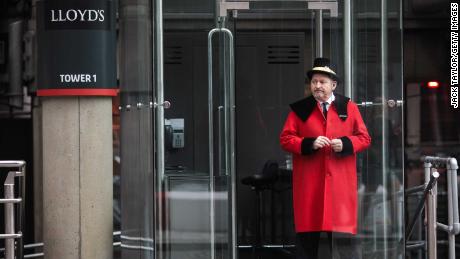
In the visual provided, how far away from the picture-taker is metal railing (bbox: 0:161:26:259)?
8.09m

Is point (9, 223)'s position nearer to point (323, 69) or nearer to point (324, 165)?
point (324, 165)

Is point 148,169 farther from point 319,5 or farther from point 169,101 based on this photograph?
point 319,5

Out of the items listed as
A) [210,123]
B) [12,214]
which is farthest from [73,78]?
[12,214]

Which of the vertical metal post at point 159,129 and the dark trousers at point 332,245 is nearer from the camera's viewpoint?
the dark trousers at point 332,245

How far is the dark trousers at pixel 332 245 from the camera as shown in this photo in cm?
862

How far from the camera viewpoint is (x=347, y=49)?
30.6ft

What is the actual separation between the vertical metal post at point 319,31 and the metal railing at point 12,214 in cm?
306

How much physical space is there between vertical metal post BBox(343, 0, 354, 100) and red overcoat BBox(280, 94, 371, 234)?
0.59 m

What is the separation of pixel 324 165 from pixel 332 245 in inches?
28.6

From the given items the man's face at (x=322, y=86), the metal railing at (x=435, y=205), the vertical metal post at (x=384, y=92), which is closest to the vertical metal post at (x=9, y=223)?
the man's face at (x=322, y=86)

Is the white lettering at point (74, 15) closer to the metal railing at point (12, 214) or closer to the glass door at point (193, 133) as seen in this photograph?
the glass door at point (193, 133)

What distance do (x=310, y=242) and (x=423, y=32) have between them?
32.3 ft

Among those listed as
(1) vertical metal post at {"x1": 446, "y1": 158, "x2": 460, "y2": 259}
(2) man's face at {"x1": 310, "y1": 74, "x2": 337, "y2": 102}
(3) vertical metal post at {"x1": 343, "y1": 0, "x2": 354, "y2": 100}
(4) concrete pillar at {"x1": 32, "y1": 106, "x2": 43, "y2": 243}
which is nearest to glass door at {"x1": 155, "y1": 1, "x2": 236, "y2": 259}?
(2) man's face at {"x1": 310, "y1": 74, "x2": 337, "y2": 102}

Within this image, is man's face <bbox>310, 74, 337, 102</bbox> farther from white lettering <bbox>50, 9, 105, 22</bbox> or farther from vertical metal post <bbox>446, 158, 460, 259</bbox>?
white lettering <bbox>50, 9, 105, 22</bbox>
